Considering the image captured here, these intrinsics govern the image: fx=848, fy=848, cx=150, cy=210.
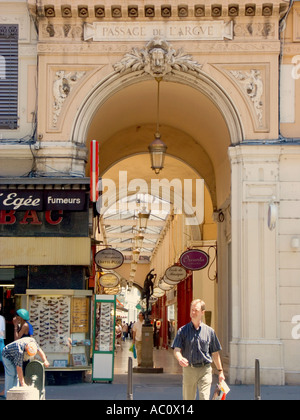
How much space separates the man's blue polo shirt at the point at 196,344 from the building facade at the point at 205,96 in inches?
267

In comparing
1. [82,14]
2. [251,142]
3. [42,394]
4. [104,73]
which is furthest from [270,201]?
[42,394]

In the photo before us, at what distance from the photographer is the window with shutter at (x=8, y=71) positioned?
66.2 ft

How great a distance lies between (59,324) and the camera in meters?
19.0

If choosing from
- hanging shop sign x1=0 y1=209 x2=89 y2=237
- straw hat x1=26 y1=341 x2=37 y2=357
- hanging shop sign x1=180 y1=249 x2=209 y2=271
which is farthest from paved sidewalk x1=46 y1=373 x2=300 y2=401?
hanging shop sign x1=180 y1=249 x2=209 y2=271

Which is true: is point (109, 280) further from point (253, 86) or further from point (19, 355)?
point (19, 355)

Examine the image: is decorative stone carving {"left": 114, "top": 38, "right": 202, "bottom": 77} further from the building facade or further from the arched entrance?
the arched entrance

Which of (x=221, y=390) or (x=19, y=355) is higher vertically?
(x=19, y=355)

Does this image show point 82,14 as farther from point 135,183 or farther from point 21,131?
point 135,183

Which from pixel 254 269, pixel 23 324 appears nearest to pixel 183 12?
pixel 254 269

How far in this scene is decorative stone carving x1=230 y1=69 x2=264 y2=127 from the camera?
19.7 metres

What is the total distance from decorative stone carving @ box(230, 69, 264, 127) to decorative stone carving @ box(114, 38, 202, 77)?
991 mm

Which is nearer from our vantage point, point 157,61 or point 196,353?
point 196,353

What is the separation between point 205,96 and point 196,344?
33.4 feet

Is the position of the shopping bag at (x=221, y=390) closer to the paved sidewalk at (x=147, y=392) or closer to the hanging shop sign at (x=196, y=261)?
the paved sidewalk at (x=147, y=392)
